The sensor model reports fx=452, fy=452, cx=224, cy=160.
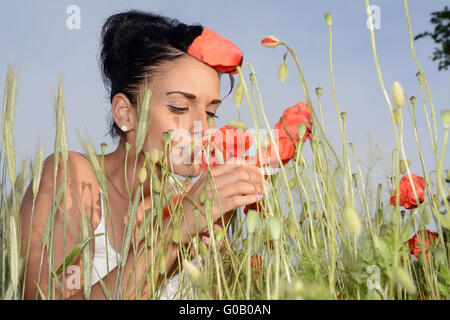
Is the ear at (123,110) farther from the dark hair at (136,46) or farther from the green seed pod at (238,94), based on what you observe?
the green seed pod at (238,94)

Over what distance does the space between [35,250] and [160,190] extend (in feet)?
1.54

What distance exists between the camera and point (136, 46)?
1.42 m

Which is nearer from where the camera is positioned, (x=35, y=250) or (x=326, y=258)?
Result: (x=326, y=258)

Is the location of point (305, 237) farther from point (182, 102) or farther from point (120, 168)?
point (120, 168)

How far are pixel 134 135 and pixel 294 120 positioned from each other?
2.01ft

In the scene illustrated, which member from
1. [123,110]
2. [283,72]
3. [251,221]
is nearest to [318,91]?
[283,72]

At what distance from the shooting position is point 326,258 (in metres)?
0.65

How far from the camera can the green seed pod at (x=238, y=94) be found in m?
0.56

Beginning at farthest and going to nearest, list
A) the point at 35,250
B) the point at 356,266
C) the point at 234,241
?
the point at 35,250
the point at 234,241
the point at 356,266

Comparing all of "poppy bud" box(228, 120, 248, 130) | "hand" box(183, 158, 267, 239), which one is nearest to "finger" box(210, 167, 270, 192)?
"hand" box(183, 158, 267, 239)

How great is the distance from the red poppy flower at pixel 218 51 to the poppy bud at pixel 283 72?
0.06m

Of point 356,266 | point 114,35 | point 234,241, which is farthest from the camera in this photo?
point 114,35
